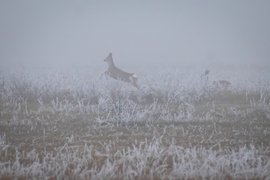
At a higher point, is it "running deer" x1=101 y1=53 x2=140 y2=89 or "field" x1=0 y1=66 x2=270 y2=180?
"running deer" x1=101 y1=53 x2=140 y2=89

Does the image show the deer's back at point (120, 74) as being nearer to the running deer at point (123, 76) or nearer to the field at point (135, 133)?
the running deer at point (123, 76)

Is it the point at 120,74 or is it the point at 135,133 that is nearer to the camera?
the point at 135,133

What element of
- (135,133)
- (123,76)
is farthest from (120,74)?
(135,133)

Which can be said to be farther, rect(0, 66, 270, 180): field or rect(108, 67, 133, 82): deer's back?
rect(108, 67, 133, 82): deer's back

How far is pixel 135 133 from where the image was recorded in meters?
3.96

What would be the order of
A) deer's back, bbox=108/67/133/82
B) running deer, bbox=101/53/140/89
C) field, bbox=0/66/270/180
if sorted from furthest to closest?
deer's back, bbox=108/67/133/82 → running deer, bbox=101/53/140/89 → field, bbox=0/66/270/180

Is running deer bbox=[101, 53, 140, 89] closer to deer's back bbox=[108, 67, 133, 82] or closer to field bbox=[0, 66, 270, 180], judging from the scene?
deer's back bbox=[108, 67, 133, 82]

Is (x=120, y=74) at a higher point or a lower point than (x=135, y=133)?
higher

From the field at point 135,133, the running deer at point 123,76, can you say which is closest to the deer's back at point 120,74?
the running deer at point 123,76

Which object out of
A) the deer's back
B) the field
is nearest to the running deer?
the deer's back

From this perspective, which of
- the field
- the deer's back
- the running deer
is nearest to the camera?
the field

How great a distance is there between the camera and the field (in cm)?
299

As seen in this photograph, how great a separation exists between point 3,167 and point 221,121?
2.56 m

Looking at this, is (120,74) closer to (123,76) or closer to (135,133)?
(123,76)
